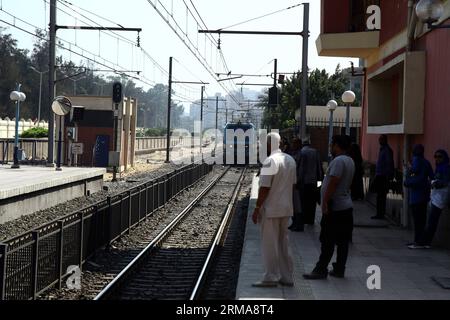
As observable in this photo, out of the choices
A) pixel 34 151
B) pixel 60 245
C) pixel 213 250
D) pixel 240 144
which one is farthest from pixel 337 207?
pixel 240 144

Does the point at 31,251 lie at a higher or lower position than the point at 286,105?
lower

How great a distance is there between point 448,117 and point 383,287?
14.2ft

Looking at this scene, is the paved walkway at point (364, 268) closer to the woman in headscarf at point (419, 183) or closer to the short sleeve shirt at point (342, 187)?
the woman in headscarf at point (419, 183)

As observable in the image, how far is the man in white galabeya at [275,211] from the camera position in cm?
852

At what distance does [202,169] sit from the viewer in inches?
1419

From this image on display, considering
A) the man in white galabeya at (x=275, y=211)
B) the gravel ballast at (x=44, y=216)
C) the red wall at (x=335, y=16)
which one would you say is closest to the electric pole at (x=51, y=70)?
the gravel ballast at (x=44, y=216)

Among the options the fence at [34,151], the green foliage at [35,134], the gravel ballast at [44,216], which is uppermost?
the green foliage at [35,134]

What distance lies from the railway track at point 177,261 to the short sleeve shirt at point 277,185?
1.61 meters

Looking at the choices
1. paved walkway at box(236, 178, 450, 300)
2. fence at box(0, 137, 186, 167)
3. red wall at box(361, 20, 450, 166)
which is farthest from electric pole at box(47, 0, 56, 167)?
red wall at box(361, 20, 450, 166)

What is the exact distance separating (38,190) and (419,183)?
9880mm

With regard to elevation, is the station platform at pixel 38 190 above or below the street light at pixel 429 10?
below

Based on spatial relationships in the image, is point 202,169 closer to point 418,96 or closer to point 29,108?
point 418,96

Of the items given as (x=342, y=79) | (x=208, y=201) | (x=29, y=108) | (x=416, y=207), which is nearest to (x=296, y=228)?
(x=416, y=207)

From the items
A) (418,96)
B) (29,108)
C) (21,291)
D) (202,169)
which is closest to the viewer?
(21,291)
